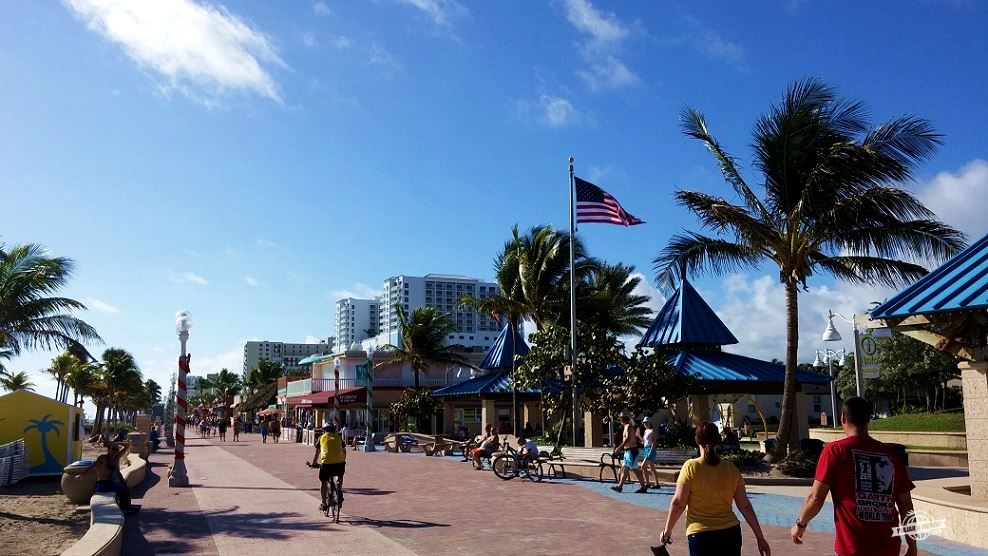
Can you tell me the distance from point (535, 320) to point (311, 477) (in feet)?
51.6

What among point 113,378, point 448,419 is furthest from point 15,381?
point 448,419

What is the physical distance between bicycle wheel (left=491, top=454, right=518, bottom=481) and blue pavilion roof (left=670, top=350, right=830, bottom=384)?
6.14 meters

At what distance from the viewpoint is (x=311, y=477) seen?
1931 centimetres

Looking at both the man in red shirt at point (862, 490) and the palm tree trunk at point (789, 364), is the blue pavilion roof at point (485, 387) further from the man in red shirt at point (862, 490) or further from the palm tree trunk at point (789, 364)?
the man in red shirt at point (862, 490)

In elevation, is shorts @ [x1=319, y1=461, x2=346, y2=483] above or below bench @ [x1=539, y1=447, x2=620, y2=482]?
above

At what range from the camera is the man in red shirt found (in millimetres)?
4641

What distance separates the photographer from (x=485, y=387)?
33844mm

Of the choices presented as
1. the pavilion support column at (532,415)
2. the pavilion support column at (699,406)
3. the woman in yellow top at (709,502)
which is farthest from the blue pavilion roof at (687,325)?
the woman in yellow top at (709,502)

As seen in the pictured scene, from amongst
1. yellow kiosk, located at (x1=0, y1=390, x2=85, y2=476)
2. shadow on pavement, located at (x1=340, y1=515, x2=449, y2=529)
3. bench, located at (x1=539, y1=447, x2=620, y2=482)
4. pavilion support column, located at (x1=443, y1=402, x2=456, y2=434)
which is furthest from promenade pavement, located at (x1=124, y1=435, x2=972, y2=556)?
pavilion support column, located at (x1=443, y1=402, x2=456, y2=434)

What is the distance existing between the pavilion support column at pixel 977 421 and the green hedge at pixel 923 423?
27.6 meters

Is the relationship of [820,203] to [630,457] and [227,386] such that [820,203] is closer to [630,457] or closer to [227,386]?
[630,457]

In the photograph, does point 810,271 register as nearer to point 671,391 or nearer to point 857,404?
point 671,391

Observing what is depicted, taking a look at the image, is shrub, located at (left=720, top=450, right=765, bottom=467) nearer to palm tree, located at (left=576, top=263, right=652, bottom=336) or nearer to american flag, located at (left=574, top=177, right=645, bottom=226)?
american flag, located at (left=574, top=177, right=645, bottom=226)

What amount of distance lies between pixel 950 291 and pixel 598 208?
14.0 meters
